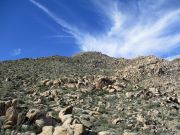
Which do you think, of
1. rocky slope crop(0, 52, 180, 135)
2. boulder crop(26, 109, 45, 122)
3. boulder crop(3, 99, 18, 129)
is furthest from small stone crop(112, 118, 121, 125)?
boulder crop(3, 99, 18, 129)

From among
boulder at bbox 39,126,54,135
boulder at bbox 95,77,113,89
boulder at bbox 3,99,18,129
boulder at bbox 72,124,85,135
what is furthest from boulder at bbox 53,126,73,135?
boulder at bbox 95,77,113,89

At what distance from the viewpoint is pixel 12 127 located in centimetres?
1764

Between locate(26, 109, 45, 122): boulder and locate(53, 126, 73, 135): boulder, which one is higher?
locate(26, 109, 45, 122): boulder

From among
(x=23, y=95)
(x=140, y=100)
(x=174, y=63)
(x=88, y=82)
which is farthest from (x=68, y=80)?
(x=174, y=63)

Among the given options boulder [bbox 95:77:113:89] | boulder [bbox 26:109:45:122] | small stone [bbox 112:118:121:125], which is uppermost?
boulder [bbox 95:77:113:89]

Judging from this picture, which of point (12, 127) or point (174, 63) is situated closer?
point (12, 127)

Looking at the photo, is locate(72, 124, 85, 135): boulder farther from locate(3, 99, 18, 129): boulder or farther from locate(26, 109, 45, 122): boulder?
locate(3, 99, 18, 129): boulder

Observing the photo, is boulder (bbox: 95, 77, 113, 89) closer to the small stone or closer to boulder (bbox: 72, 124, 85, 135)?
the small stone

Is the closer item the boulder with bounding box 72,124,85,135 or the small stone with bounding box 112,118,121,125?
the boulder with bounding box 72,124,85,135

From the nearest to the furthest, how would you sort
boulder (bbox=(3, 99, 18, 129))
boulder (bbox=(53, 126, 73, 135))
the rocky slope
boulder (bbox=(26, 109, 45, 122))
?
boulder (bbox=(53, 126, 73, 135)), boulder (bbox=(3, 99, 18, 129)), the rocky slope, boulder (bbox=(26, 109, 45, 122))

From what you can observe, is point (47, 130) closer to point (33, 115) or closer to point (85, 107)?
point (33, 115)

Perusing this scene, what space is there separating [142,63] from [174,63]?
6.01 metres

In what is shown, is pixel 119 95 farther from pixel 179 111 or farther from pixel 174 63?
pixel 174 63

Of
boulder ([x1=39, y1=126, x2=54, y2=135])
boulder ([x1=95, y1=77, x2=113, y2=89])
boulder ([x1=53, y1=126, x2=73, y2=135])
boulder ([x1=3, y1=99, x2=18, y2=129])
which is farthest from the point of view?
boulder ([x1=95, y1=77, x2=113, y2=89])
